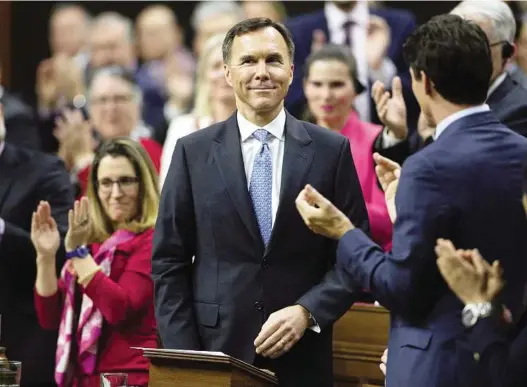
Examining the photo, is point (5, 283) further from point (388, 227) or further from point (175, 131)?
point (388, 227)

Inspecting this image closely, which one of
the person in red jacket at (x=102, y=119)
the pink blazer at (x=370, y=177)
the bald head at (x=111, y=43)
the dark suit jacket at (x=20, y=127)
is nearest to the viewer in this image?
the pink blazer at (x=370, y=177)

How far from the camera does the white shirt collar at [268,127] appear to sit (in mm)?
3809

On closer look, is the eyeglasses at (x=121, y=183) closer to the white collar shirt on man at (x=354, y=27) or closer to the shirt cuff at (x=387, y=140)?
the shirt cuff at (x=387, y=140)

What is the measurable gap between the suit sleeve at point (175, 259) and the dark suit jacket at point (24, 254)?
1.35m

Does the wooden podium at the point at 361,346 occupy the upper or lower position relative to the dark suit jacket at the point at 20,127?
lower

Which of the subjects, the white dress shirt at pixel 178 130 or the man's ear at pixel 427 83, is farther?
the white dress shirt at pixel 178 130

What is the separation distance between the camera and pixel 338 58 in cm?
511

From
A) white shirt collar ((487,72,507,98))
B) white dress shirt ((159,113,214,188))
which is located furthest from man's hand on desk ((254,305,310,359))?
white dress shirt ((159,113,214,188))

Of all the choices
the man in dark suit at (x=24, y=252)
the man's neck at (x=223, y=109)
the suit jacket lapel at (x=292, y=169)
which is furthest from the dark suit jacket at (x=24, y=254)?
the suit jacket lapel at (x=292, y=169)

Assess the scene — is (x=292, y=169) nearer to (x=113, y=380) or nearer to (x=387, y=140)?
(x=113, y=380)

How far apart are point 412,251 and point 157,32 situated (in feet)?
19.5

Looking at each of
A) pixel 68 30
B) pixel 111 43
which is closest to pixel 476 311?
pixel 111 43

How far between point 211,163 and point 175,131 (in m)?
1.91

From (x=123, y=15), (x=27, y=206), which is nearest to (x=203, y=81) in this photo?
(x=27, y=206)
